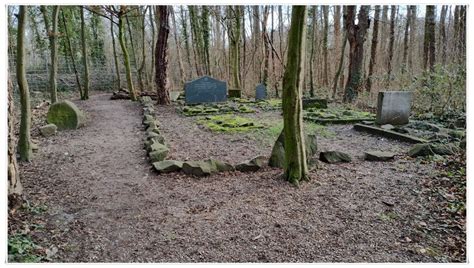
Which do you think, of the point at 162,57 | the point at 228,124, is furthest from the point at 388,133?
the point at 162,57

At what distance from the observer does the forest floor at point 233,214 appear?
274cm

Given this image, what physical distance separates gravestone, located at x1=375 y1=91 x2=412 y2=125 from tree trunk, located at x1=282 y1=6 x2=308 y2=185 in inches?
194

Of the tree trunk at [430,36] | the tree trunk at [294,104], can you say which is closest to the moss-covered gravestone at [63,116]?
the tree trunk at [294,104]

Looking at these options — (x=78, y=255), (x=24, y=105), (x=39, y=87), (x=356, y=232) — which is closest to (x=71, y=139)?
(x=24, y=105)

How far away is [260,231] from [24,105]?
4159 mm

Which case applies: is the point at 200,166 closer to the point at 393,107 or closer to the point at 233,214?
the point at 233,214

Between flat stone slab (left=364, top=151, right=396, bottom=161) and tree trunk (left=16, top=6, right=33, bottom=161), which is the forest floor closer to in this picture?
flat stone slab (left=364, top=151, right=396, bottom=161)

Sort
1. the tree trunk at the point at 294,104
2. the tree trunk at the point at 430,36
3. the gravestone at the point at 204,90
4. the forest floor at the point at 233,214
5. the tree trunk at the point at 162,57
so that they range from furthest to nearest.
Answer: the gravestone at the point at 204,90 < the tree trunk at the point at 162,57 < the tree trunk at the point at 430,36 < the tree trunk at the point at 294,104 < the forest floor at the point at 233,214

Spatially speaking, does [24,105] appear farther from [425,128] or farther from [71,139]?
[425,128]

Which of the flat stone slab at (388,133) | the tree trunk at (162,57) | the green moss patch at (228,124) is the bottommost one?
the flat stone slab at (388,133)

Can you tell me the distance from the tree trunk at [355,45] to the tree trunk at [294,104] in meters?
9.98

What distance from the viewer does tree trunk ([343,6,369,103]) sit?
1281 cm

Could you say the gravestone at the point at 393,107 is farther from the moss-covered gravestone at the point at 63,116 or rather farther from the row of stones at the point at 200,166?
the moss-covered gravestone at the point at 63,116

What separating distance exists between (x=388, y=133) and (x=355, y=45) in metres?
6.96
